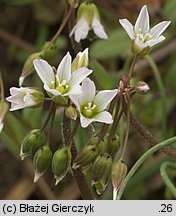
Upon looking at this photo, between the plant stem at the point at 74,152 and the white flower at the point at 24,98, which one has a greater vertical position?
the white flower at the point at 24,98

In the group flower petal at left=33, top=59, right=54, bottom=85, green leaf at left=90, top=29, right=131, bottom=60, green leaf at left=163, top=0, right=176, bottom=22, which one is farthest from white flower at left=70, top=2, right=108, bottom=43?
green leaf at left=163, top=0, right=176, bottom=22

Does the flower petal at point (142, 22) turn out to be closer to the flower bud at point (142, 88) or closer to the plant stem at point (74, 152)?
the flower bud at point (142, 88)

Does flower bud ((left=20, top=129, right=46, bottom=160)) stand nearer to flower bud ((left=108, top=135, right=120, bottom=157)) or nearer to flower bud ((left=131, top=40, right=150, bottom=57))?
flower bud ((left=108, top=135, right=120, bottom=157))

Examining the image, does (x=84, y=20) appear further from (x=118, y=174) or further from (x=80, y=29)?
(x=118, y=174)

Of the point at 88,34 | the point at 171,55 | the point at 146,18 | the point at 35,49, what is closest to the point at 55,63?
the point at 35,49

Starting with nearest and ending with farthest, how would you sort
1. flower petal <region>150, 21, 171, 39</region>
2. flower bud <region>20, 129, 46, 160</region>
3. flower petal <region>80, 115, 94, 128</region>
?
flower petal <region>80, 115, 94, 128</region>
flower bud <region>20, 129, 46, 160</region>
flower petal <region>150, 21, 171, 39</region>

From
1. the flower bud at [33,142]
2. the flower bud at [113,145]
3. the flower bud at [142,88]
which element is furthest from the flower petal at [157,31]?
the flower bud at [33,142]
